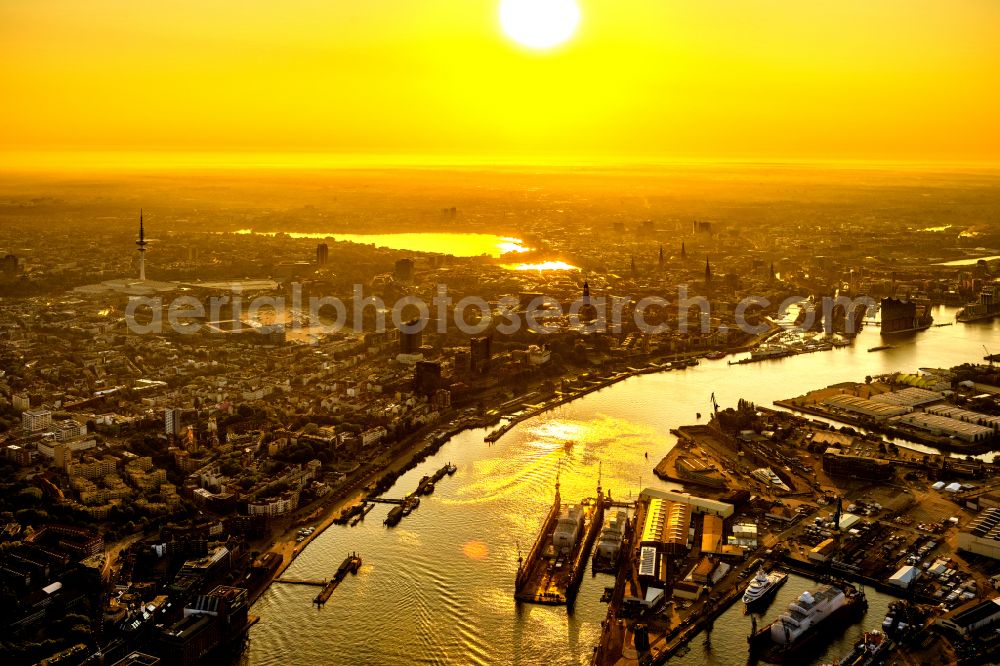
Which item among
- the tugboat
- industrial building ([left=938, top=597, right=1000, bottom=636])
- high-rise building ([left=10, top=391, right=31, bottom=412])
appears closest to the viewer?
the tugboat

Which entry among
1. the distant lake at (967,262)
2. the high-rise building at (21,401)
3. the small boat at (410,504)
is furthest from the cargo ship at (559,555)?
the distant lake at (967,262)

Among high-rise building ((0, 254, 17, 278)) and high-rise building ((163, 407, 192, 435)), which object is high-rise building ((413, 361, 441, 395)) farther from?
high-rise building ((0, 254, 17, 278))

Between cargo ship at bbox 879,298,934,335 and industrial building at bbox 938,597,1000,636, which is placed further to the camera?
cargo ship at bbox 879,298,934,335

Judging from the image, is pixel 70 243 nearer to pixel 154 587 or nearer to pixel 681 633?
pixel 154 587

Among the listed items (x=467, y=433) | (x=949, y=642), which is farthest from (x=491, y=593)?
(x=467, y=433)

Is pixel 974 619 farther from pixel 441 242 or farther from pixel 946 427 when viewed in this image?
pixel 441 242

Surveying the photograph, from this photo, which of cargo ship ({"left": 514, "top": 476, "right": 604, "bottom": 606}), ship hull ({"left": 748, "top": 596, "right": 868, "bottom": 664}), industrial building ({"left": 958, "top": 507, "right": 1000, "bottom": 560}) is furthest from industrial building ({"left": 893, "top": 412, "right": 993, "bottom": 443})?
ship hull ({"left": 748, "top": 596, "right": 868, "bottom": 664})
